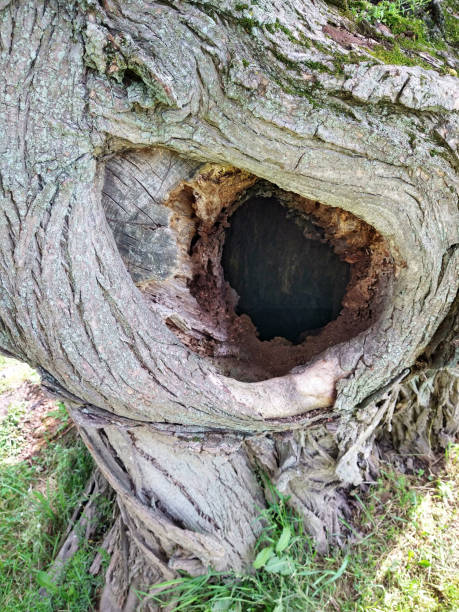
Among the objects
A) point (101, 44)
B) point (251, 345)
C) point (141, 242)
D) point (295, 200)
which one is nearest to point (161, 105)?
point (101, 44)

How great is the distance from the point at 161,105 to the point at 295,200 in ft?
2.47

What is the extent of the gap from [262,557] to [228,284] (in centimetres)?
132

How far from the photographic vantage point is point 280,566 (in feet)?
7.29

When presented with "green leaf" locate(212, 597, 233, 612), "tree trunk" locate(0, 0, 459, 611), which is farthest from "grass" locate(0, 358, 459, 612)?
"tree trunk" locate(0, 0, 459, 611)

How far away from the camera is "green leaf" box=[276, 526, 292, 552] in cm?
223

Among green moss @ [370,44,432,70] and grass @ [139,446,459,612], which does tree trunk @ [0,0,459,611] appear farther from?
grass @ [139,446,459,612]

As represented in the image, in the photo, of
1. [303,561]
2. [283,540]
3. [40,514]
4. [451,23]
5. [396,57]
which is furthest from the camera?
[40,514]

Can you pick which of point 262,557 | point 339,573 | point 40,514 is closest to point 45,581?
point 40,514

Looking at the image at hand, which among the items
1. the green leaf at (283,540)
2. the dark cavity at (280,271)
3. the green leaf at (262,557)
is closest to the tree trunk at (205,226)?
the dark cavity at (280,271)

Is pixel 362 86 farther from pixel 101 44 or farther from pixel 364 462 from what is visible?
pixel 364 462

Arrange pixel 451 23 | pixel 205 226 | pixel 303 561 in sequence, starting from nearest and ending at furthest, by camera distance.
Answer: pixel 451 23 < pixel 205 226 < pixel 303 561

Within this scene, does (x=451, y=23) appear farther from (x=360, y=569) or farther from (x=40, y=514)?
(x=40, y=514)

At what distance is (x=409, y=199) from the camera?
1408 mm

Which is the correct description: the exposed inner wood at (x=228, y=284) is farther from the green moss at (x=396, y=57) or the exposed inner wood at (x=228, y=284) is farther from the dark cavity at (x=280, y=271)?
the green moss at (x=396, y=57)
